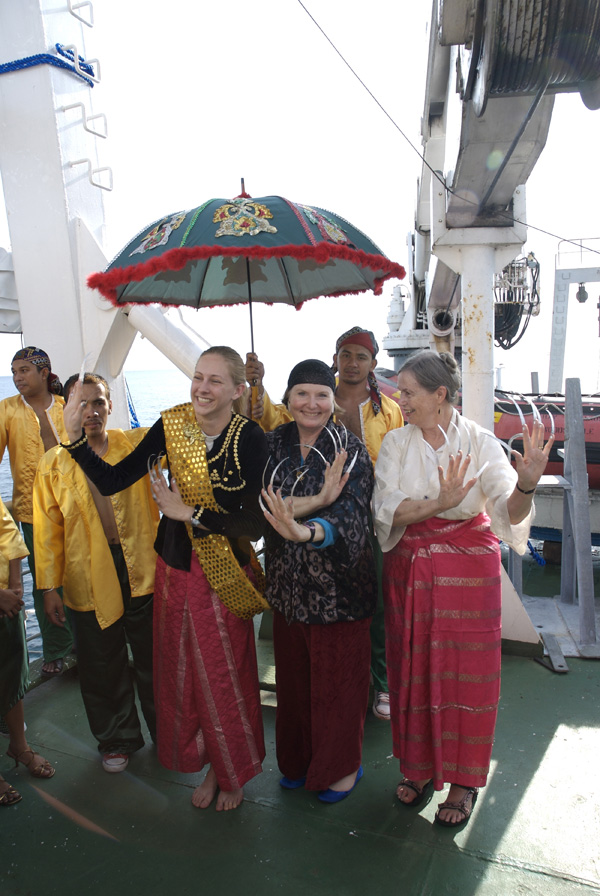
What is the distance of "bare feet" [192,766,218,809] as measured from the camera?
8.30ft

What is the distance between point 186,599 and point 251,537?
38 centimetres

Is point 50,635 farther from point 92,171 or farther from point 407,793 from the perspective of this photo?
point 92,171

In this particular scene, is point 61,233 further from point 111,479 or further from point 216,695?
point 216,695

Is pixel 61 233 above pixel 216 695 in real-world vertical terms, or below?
above

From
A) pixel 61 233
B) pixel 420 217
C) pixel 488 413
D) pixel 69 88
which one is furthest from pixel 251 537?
pixel 420 217

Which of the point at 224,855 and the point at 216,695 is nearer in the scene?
the point at 224,855

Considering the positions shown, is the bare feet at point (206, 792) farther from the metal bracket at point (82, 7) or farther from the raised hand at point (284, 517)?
the metal bracket at point (82, 7)

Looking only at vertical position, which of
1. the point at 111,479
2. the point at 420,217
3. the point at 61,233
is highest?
the point at 420,217

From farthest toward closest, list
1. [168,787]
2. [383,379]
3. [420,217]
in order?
[383,379], [420,217], [168,787]

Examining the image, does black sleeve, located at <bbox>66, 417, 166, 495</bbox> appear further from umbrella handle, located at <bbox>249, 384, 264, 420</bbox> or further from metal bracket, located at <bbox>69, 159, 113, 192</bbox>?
metal bracket, located at <bbox>69, 159, 113, 192</bbox>

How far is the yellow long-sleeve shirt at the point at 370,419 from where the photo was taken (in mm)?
3189

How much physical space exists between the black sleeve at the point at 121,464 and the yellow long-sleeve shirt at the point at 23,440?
4.77 ft

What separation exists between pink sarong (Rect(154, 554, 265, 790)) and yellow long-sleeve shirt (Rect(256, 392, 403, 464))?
40.9 inches

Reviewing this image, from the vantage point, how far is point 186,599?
2.41m
